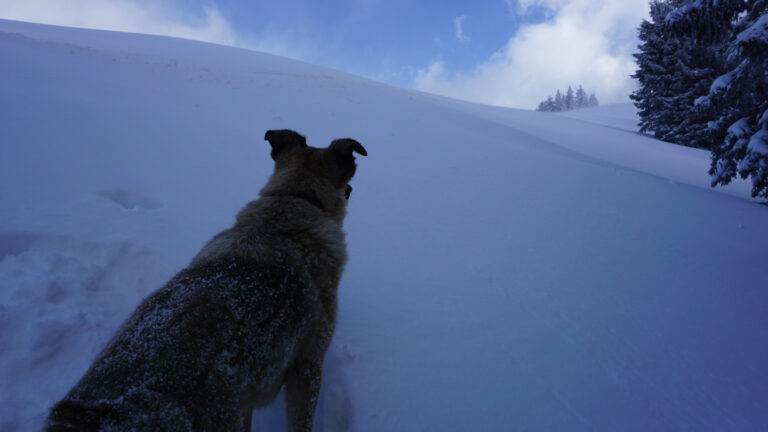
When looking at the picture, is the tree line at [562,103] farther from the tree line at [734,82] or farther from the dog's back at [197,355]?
the dog's back at [197,355]

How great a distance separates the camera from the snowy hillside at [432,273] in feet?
7.31

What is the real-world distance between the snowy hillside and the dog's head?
1187mm

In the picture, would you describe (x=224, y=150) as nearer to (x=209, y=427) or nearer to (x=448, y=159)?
(x=448, y=159)

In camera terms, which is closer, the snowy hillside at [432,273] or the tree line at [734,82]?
the snowy hillside at [432,273]

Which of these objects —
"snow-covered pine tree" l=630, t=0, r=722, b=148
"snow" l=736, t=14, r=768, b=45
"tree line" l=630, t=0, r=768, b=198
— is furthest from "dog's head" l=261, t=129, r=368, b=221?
"snow-covered pine tree" l=630, t=0, r=722, b=148

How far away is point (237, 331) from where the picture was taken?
1.36 metres

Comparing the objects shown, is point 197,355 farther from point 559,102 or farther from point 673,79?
point 559,102

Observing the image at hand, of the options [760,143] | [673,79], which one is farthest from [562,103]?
[760,143]

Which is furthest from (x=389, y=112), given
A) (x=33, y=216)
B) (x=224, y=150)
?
(x=33, y=216)

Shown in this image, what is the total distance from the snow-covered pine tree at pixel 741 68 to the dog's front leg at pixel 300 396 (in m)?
8.29

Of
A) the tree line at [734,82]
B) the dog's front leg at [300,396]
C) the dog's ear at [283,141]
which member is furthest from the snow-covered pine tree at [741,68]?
the dog's front leg at [300,396]

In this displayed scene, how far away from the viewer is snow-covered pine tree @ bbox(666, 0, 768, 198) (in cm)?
548

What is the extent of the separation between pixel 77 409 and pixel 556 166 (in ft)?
29.9

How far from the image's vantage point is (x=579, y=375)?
2.48 meters
